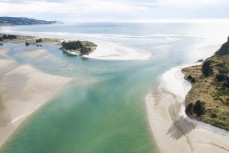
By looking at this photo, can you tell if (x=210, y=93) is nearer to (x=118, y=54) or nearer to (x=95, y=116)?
(x=95, y=116)

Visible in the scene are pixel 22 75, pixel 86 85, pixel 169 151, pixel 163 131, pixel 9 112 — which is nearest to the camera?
pixel 169 151

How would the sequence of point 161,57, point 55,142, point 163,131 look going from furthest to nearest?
1. point 161,57
2. point 163,131
3. point 55,142

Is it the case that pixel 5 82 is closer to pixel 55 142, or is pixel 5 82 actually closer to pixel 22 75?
pixel 22 75

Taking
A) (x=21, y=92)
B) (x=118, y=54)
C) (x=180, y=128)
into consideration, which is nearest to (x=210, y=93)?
(x=180, y=128)

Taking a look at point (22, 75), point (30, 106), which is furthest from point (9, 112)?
point (22, 75)

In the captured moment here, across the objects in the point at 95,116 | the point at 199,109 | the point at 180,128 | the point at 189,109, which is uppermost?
the point at 199,109

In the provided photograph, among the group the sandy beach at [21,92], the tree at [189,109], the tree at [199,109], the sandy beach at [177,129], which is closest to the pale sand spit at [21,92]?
the sandy beach at [21,92]

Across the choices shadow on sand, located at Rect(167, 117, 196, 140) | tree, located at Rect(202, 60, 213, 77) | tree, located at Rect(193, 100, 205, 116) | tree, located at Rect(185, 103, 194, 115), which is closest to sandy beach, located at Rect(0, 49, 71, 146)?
shadow on sand, located at Rect(167, 117, 196, 140)

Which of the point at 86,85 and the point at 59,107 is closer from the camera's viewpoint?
the point at 59,107
